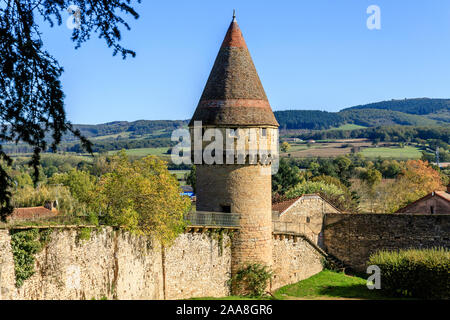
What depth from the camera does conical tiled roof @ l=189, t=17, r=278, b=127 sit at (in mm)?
24297

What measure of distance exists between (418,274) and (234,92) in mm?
15299

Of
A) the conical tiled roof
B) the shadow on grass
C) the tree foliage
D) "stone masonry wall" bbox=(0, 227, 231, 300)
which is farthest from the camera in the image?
the shadow on grass

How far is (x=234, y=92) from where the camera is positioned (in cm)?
2452

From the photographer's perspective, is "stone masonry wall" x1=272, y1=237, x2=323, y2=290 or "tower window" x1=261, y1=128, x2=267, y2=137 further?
"stone masonry wall" x1=272, y1=237, x2=323, y2=290

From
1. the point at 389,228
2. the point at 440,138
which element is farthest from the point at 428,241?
the point at 440,138

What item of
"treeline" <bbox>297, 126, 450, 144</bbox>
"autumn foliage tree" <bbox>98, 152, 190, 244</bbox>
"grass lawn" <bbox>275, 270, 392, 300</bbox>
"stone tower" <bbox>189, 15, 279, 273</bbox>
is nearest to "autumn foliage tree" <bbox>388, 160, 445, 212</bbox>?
"grass lawn" <bbox>275, 270, 392, 300</bbox>

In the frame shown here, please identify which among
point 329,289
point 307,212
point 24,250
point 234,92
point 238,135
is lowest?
point 329,289

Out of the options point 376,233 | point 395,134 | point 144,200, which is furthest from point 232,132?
point 395,134

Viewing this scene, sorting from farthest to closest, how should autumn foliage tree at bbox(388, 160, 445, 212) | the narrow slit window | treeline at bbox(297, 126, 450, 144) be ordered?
1. treeline at bbox(297, 126, 450, 144)
2. autumn foliage tree at bbox(388, 160, 445, 212)
3. the narrow slit window

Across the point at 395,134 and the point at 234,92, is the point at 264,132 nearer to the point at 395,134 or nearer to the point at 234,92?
the point at 234,92

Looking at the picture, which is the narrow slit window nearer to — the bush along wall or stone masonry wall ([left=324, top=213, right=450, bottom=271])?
the bush along wall

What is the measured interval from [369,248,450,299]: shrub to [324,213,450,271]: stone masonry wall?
2220mm

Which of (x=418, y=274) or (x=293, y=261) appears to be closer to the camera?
(x=418, y=274)
